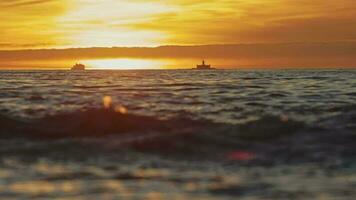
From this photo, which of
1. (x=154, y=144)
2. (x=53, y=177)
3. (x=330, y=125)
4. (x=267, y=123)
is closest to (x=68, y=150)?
(x=154, y=144)

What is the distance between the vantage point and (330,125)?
16.7 metres

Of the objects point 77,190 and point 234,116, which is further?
point 234,116

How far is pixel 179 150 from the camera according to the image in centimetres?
1290

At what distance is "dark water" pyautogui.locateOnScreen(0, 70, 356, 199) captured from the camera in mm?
8805

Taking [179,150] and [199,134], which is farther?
[199,134]

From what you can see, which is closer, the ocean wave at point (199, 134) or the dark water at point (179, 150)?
the dark water at point (179, 150)

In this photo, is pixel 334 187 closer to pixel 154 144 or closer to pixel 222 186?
pixel 222 186

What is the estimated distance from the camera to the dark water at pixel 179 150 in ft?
28.9

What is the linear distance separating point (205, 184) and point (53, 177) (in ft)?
8.70

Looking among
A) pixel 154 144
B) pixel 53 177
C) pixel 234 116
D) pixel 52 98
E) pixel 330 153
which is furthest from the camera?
pixel 52 98

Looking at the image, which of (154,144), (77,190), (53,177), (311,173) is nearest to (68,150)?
(154,144)

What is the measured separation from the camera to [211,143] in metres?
13.7

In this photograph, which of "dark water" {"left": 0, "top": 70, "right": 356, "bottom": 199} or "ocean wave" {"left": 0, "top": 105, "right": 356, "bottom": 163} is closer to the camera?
"dark water" {"left": 0, "top": 70, "right": 356, "bottom": 199}

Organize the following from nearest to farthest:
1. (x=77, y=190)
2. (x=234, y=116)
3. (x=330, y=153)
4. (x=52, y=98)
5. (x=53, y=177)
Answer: (x=77, y=190), (x=53, y=177), (x=330, y=153), (x=234, y=116), (x=52, y=98)
